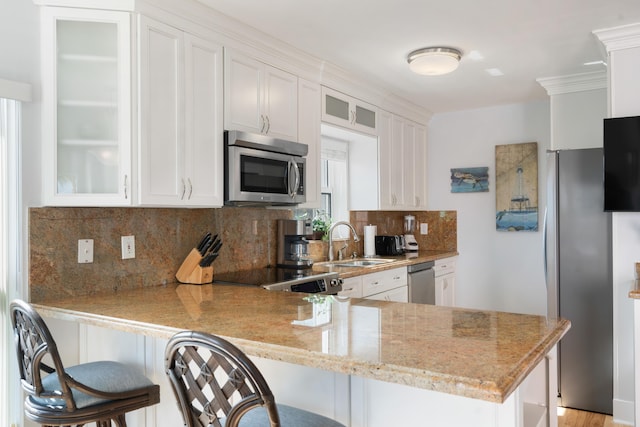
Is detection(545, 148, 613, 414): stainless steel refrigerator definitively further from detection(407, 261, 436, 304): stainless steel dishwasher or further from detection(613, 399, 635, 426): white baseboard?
detection(407, 261, 436, 304): stainless steel dishwasher

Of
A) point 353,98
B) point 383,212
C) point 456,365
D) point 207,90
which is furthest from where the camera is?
point 383,212

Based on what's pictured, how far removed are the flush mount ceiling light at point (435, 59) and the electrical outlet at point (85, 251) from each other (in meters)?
2.32

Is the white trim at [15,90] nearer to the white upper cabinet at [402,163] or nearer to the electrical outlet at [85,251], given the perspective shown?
the electrical outlet at [85,251]

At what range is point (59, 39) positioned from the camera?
2.26 m

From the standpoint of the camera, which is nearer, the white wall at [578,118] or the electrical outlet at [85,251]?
the electrical outlet at [85,251]

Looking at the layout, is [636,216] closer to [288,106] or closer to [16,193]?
[288,106]

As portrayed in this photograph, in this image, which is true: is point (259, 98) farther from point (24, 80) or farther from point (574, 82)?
point (574, 82)

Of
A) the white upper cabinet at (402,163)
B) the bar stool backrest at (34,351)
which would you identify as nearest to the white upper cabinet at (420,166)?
the white upper cabinet at (402,163)

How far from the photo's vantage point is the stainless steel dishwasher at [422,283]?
4.29 meters

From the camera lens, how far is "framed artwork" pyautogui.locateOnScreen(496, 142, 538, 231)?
4.83 metres

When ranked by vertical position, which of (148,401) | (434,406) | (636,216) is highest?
(636,216)

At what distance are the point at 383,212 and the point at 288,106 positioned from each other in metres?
2.15

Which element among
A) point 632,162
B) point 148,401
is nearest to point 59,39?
point 148,401

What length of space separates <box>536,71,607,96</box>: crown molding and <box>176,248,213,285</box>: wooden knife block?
3075mm
